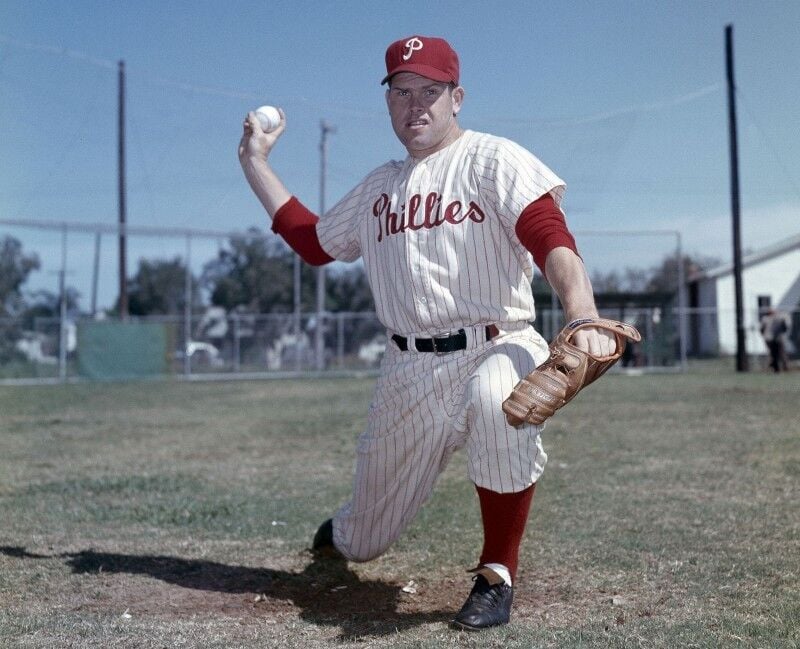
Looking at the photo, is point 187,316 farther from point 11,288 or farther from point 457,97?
point 457,97

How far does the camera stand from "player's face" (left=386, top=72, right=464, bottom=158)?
10.9ft

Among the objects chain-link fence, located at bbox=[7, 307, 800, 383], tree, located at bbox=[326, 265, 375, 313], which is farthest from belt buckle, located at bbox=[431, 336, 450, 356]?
tree, located at bbox=[326, 265, 375, 313]

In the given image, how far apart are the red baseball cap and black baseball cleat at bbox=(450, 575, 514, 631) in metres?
1.64

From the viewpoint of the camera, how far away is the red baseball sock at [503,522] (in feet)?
10.3

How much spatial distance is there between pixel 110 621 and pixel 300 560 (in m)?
1.10

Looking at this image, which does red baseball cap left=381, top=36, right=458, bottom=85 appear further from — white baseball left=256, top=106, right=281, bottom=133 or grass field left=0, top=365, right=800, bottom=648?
grass field left=0, top=365, right=800, bottom=648

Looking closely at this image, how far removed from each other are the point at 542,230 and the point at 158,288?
77.9ft

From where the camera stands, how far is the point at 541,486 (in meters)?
5.98

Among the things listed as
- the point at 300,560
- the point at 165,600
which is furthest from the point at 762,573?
the point at 165,600

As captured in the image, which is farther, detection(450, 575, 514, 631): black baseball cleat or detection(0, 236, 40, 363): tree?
detection(0, 236, 40, 363): tree

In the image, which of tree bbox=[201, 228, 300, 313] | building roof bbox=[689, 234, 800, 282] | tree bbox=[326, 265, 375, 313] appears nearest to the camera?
tree bbox=[201, 228, 300, 313]

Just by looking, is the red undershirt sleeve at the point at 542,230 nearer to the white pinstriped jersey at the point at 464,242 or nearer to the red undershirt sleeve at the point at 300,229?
the white pinstriped jersey at the point at 464,242

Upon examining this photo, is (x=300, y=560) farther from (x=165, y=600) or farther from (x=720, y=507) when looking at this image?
(x=720, y=507)

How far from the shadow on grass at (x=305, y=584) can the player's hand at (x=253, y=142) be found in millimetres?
1628
